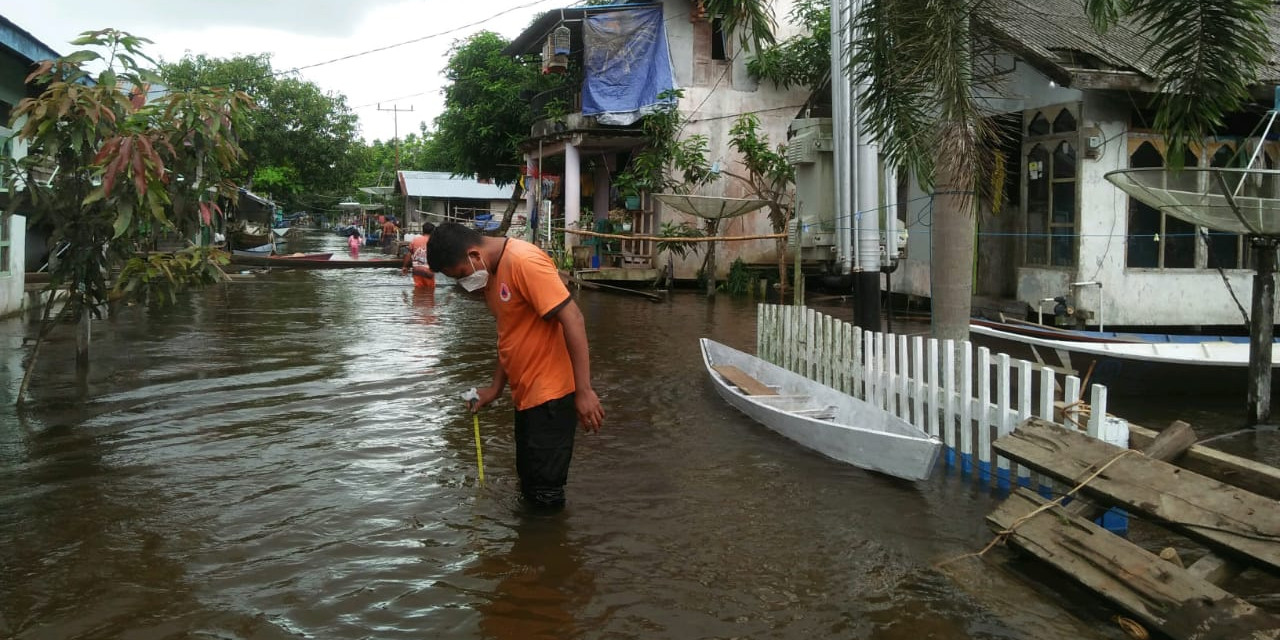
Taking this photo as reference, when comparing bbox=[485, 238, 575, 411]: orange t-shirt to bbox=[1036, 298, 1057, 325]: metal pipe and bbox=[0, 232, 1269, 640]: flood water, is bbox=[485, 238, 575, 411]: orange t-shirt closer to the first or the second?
bbox=[0, 232, 1269, 640]: flood water

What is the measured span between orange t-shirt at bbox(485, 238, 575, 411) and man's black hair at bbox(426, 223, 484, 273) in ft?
0.57

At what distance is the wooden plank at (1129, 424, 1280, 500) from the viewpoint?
13.3 ft

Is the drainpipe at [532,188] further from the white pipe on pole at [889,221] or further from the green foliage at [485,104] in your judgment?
the white pipe on pole at [889,221]

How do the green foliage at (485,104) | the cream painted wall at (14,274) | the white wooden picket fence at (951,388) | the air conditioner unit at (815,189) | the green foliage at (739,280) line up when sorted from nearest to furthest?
1. the white wooden picket fence at (951,388)
2. the air conditioner unit at (815,189)
3. the cream painted wall at (14,274)
4. the green foliage at (739,280)
5. the green foliage at (485,104)

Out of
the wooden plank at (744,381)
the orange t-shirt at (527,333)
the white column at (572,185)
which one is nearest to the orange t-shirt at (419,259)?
the white column at (572,185)

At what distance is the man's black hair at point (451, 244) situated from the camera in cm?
473

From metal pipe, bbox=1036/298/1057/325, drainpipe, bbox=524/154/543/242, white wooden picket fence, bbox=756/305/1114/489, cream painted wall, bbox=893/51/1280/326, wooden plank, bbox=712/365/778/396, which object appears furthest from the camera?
drainpipe, bbox=524/154/543/242

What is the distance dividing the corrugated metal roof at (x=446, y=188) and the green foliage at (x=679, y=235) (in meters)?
33.8

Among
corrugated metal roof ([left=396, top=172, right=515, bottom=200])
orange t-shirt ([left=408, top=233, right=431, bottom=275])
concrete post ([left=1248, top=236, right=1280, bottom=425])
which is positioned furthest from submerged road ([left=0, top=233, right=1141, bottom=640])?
corrugated metal roof ([left=396, top=172, right=515, bottom=200])

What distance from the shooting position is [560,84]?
26.1m

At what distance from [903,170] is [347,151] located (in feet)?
148

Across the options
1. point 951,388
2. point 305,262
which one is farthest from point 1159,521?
point 305,262

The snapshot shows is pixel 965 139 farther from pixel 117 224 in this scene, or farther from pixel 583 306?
pixel 583 306

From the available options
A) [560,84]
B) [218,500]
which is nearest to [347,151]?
[560,84]
